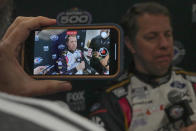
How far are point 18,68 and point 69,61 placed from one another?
20 cm

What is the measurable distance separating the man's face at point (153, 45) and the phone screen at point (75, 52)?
0.57 meters

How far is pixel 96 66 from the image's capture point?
0.62m

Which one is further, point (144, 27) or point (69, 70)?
point (144, 27)

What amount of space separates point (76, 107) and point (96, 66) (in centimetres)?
75

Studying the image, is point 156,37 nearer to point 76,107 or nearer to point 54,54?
point 76,107

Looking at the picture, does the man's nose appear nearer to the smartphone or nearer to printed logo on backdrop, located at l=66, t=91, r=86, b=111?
printed logo on backdrop, located at l=66, t=91, r=86, b=111

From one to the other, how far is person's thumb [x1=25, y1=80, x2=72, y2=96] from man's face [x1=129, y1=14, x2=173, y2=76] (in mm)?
727

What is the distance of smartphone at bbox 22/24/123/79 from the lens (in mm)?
584

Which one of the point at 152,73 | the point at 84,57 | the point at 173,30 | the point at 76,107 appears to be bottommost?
the point at 76,107

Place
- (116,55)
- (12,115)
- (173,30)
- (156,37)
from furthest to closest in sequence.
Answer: (173,30) → (156,37) → (116,55) → (12,115)

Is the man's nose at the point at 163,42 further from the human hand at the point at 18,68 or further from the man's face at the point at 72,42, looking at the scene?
the human hand at the point at 18,68

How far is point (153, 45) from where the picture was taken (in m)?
1.16

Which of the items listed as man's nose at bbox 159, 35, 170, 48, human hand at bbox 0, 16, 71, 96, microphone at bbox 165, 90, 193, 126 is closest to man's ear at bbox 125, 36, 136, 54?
man's nose at bbox 159, 35, 170, 48

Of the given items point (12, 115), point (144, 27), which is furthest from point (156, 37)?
point (12, 115)
